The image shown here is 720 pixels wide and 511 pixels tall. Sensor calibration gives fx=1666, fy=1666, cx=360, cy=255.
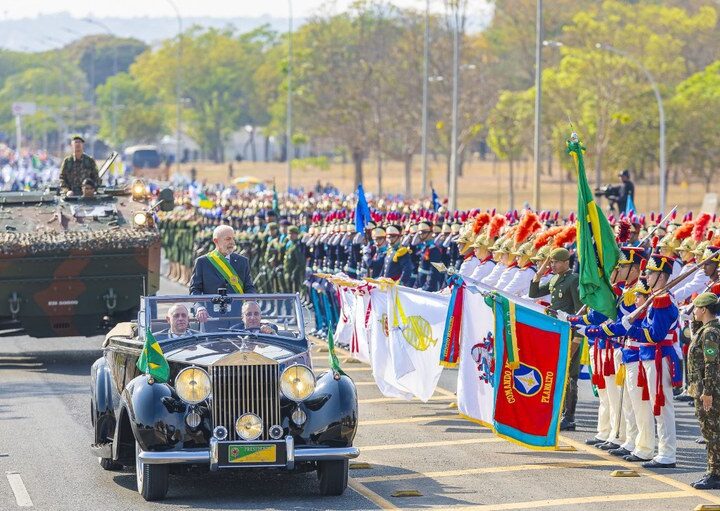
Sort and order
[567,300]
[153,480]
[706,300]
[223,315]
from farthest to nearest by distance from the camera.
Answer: [567,300], [223,315], [706,300], [153,480]

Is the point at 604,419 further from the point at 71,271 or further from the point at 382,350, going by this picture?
the point at 71,271

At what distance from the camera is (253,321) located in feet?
45.1

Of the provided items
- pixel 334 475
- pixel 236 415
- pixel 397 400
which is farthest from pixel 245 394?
pixel 397 400

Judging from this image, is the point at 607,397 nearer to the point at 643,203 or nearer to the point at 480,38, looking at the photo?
the point at 643,203

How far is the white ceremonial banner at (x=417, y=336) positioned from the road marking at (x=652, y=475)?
76.6 inches

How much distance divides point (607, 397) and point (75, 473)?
4.84 metres

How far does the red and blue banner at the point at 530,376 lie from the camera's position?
14.3 meters

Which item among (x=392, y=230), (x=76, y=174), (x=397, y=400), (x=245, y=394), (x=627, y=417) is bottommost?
(x=397, y=400)

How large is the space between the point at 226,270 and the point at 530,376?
3071 millimetres

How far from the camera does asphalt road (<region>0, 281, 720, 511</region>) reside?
12.5m

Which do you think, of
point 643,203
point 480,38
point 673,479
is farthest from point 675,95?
point 673,479

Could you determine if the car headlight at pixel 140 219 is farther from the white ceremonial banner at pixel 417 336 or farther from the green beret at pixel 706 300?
the green beret at pixel 706 300

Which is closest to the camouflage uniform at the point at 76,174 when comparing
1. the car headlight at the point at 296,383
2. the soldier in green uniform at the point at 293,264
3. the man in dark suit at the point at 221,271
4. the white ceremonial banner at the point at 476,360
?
the soldier in green uniform at the point at 293,264

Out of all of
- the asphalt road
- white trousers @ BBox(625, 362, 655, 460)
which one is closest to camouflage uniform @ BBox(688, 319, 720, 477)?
the asphalt road
